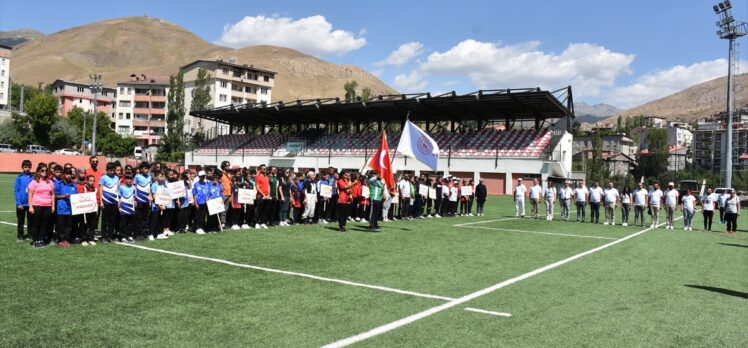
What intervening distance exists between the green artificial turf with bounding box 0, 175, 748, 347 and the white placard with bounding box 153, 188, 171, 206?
0.97 meters

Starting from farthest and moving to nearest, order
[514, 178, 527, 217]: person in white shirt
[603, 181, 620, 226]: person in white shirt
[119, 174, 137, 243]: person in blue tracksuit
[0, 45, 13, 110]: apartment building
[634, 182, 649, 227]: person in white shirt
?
[0, 45, 13, 110]: apartment building
[514, 178, 527, 217]: person in white shirt
[603, 181, 620, 226]: person in white shirt
[634, 182, 649, 227]: person in white shirt
[119, 174, 137, 243]: person in blue tracksuit

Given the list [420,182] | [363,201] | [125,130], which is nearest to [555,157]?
[420,182]

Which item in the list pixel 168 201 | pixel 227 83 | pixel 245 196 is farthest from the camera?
pixel 227 83

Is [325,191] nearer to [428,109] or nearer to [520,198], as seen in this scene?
[520,198]

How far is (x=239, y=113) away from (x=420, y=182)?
39.4 m

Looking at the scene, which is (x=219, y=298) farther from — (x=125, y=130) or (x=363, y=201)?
(x=125, y=130)

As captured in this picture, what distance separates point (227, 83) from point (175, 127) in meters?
32.9

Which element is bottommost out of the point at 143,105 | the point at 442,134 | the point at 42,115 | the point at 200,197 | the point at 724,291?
the point at 724,291

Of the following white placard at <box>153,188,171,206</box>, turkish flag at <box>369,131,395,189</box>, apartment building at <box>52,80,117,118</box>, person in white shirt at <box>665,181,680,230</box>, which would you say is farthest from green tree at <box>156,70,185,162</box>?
person in white shirt at <box>665,181,680,230</box>

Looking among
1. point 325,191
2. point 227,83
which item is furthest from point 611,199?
point 227,83

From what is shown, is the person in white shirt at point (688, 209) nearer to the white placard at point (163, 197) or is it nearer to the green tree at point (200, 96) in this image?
the white placard at point (163, 197)

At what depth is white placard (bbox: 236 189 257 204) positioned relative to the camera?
47.2ft

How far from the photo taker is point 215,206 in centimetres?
1337

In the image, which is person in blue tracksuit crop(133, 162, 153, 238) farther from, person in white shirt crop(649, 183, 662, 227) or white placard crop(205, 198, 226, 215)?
person in white shirt crop(649, 183, 662, 227)
